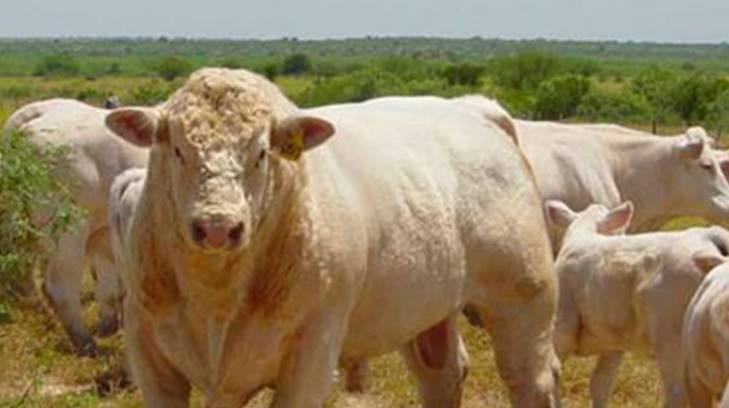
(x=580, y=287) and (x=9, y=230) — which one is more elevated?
(x=9, y=230)

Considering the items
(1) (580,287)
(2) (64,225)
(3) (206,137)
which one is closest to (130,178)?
(2) (64,225)

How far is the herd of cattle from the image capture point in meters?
6.11

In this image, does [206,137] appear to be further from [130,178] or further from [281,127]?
[130,178]

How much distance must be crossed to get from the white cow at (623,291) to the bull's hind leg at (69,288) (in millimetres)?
3820

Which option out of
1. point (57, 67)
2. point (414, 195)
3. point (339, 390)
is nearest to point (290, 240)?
point (414, 195)

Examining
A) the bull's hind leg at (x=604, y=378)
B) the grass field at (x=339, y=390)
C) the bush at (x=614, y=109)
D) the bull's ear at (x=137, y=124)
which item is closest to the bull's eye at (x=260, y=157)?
the bull's ear at (x=137, y=124)

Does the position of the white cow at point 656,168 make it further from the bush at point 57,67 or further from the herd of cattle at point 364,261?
the bush at point 57,67

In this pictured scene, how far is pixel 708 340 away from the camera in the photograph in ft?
27.0

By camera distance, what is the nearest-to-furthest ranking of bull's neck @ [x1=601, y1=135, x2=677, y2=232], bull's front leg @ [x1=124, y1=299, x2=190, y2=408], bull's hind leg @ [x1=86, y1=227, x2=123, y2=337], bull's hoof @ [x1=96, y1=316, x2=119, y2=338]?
1. bull's front leg @ [x1=124, y1=299, x2=190, y2=408]
2. bull's hind leg @ [x1=86, y1=227, x2=123, y2=337]
3. bull's hoof @ [x1=96, y1=316, x2=119, y2=338]
4. bull's neck @ [x1=601, y1=135, x2=677, y2=232]

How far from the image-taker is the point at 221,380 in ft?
20.8

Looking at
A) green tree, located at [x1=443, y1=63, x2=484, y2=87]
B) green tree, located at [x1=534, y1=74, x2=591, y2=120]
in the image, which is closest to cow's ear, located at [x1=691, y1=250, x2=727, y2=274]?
green tree, located at [x1=534, y1=74, x2=591, y2=120]


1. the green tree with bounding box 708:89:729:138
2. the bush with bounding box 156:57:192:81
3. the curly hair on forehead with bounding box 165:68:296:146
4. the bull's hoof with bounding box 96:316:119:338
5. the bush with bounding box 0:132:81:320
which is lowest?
the bush with bounding box 156:57:192:81

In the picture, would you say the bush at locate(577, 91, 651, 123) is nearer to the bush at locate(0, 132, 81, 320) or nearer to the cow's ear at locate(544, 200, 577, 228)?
the cow's ear at locate(544, 200, 577, 228)

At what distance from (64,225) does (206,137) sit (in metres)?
1.86
